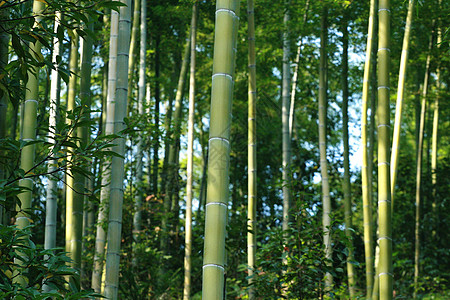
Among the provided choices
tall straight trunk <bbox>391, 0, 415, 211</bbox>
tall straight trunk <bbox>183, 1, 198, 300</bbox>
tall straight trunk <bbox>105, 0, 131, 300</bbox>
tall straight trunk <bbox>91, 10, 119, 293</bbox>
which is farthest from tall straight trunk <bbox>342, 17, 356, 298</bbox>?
tall straight trunk <bbox>105, 0, 131, 300</bbox>

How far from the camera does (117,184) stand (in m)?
4.04

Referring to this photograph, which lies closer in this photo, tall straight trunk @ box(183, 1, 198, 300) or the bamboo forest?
the bamboo forest

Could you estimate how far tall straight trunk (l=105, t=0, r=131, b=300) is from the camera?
3904 millimetres

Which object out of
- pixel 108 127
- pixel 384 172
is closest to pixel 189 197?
pixel 108 127

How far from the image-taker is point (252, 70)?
17.4 feet

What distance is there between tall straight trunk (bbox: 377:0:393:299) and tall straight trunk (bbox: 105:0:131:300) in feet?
5.02

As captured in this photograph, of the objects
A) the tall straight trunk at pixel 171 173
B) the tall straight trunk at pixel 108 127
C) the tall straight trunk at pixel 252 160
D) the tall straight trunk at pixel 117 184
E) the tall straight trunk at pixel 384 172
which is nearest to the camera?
the tall straight trunk at pixel 384 172

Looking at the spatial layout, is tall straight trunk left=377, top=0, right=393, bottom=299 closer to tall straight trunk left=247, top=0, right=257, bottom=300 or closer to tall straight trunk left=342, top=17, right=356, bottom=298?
tall straight trunk left=247, top=0, right=257, bottom=300

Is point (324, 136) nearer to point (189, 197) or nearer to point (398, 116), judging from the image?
point (189, 197)

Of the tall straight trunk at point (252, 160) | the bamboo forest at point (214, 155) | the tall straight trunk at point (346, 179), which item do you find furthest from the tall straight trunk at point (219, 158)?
the tall straight trunk at point (346, 179)

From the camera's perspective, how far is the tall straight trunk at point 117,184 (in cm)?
390

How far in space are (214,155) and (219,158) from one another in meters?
0.03

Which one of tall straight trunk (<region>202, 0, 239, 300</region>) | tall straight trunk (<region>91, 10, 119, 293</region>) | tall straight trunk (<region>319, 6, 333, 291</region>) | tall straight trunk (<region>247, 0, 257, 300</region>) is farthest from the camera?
tall straight trunk (<region>319, 6, 333, 291</region>)

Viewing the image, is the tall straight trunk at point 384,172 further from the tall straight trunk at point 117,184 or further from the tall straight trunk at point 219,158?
the tall straight trunk at point 117,184
